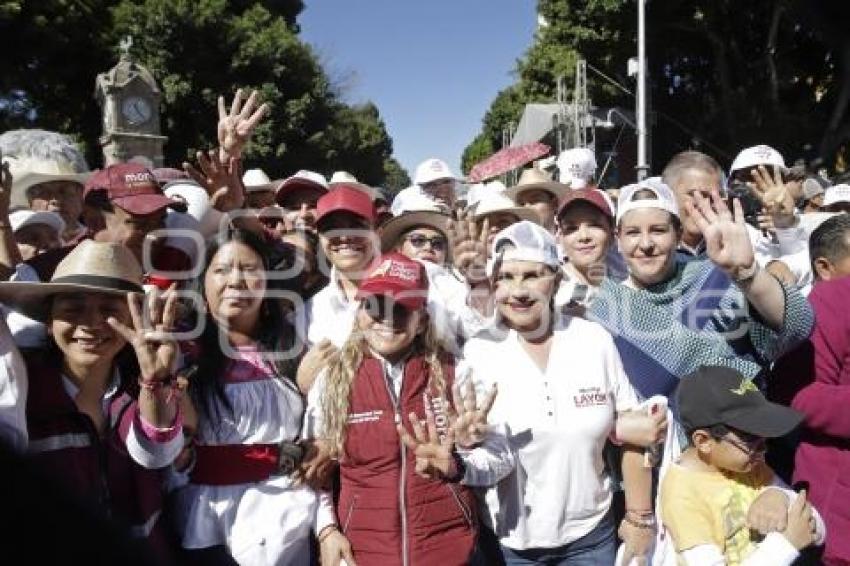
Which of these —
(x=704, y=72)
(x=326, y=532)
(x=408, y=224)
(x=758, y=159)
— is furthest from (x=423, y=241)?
(x=704, y=72)

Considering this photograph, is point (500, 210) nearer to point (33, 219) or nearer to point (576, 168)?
point (576, 168)

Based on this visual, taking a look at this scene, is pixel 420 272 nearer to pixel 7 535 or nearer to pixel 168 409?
pixel 168 409

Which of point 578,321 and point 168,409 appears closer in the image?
point 168,409

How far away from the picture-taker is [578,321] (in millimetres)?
2959

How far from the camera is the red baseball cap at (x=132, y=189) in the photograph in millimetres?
3273

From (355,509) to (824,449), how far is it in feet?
5.22

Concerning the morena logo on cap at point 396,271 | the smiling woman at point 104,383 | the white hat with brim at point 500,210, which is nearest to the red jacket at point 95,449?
the smiling woman at point 104,383

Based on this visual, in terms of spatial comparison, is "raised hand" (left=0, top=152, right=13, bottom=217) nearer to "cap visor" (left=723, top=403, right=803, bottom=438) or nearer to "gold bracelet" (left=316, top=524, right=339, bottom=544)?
"gold bracelet" (left=316, top=524, right=339, bottom=544)

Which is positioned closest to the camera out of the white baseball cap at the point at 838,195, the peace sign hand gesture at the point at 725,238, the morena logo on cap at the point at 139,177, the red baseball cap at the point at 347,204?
the peace sign hand gesture at the point at 725,238

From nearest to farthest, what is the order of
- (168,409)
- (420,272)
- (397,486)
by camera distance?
(168,409), (397,486), (420,272)

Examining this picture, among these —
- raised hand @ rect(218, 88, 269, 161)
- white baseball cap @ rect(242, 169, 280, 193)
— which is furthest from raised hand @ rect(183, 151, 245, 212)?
white baseball cap @ rect(242, 169, 280, 193)

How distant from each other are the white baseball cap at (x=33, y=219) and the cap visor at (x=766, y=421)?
310cm

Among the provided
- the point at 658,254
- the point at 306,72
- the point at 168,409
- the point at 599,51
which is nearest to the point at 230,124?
the point at 168,409

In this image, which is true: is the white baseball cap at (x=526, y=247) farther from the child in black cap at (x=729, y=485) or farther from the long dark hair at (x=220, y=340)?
the long dark hair at (x=220, y=340)
